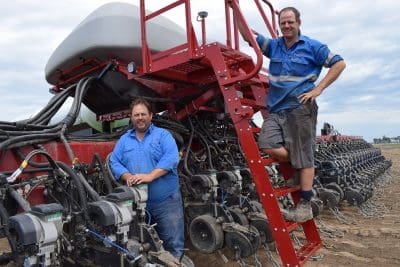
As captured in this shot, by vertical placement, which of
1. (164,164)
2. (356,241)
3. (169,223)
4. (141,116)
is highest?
(141,116)

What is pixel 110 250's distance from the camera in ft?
9.39

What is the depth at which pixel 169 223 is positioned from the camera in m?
3.62

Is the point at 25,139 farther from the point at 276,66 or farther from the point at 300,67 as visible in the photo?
the point at 300,67

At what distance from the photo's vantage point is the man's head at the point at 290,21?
3.61 m

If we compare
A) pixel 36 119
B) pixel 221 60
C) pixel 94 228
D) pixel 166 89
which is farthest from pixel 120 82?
pixel 94 228

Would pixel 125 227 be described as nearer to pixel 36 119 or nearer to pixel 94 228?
pixel 94 228

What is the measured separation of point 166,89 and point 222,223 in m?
1.86

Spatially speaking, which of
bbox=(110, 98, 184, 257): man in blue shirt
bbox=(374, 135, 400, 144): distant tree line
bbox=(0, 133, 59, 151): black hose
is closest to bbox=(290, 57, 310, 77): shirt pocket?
bbox=(110, 98, 184, 257): man in blue shirt

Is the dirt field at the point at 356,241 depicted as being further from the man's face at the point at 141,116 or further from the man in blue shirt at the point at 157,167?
the man's face at the point at 141,116

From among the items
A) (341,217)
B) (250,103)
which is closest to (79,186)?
(250,103)

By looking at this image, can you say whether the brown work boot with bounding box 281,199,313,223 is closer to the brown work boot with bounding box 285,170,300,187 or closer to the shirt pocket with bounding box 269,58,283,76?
the brown work boot with bounding box 285,170,300,187

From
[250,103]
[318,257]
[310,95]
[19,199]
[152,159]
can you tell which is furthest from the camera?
[318,257]

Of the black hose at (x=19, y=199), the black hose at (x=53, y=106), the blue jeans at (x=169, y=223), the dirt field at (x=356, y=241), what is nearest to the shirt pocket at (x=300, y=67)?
the blue jeans at (x=169, y=223)

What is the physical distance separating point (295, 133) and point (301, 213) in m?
0.71
